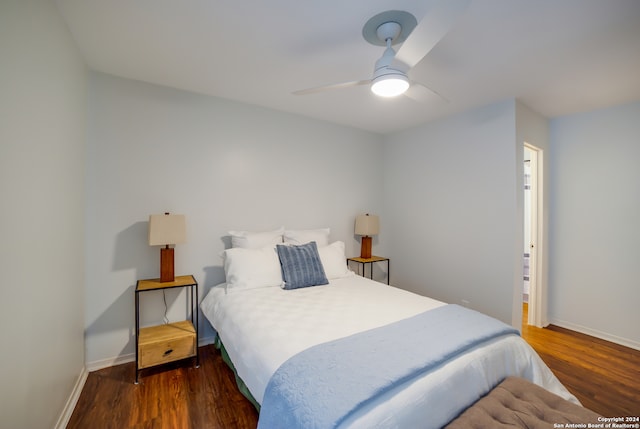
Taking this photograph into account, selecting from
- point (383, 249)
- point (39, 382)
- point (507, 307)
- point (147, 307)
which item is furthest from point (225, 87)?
point (507, 307)

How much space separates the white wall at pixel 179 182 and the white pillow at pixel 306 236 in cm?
21

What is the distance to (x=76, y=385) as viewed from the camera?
1984 millimetres

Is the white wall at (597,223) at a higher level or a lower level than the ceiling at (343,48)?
lower

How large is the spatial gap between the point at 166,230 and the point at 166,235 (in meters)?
0.04

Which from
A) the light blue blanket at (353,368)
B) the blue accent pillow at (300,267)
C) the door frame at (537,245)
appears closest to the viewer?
the light blue blanket at (353,368)

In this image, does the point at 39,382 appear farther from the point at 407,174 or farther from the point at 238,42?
the point at 407,174

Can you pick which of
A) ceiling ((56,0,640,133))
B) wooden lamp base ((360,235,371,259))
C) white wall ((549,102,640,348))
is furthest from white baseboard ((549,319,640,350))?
ceiling ((56,0,640,133))

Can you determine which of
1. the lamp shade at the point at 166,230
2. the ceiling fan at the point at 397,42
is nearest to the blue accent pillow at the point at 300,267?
the lamp shade at the point at 166,230

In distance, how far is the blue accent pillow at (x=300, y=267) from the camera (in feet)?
8.36

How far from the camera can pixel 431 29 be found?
4.24 ft

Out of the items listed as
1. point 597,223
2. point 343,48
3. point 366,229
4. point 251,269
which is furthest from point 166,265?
point 597,223

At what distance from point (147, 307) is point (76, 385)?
2.17 ft

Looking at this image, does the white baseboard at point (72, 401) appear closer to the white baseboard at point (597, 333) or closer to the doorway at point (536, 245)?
the doorway at point (536, 245)

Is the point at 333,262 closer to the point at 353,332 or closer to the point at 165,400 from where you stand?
the point at 353,332
